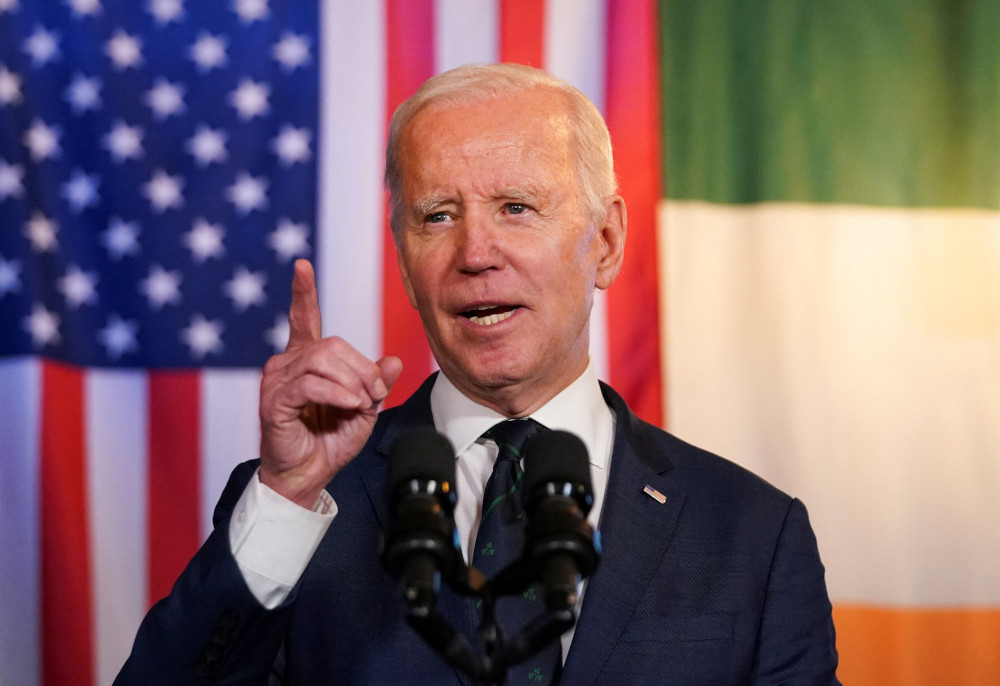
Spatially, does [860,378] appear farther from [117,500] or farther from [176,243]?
[117,500]

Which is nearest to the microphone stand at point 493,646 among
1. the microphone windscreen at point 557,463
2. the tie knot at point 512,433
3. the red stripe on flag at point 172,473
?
the microphone windscreen at point 557,463

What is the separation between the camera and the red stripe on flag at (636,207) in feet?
8.66

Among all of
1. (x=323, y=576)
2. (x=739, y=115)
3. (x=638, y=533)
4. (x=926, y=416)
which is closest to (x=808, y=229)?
(x=739, y=115)

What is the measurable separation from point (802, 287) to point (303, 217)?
4.48 feet

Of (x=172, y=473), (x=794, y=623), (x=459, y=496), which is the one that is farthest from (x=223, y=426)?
(x=794, y=623)

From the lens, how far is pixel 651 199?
264 cm

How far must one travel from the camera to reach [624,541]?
164 centimetres

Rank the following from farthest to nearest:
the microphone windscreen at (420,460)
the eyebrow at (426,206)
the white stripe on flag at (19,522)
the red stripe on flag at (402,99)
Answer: the red stripe on flag at (402,99) → the white stripe on flag at (19,522) → the eyebrow at (426,206) → the microphone windscreen at (420,460)

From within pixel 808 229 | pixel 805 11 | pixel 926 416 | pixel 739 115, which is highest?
pixel 805 11

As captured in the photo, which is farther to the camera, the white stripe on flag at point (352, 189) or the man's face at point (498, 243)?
the white stripe on flag at point (352, 189)

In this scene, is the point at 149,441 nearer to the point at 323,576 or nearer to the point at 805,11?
the point at 323,576

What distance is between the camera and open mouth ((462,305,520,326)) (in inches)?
67.1

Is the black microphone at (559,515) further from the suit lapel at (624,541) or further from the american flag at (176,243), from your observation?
the american flag at (176,243)

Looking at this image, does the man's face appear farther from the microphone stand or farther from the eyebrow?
the microphone stand
